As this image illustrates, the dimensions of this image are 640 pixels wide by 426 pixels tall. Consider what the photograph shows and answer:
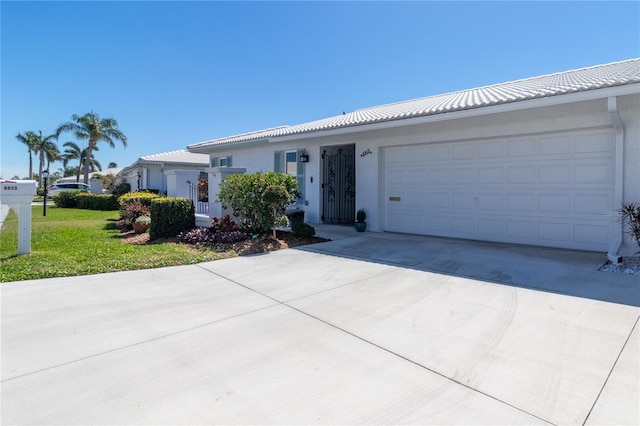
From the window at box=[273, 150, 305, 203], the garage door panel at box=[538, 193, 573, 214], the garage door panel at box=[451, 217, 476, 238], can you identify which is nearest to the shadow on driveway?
the garage door panel at box=[451, 217, 476, 238]

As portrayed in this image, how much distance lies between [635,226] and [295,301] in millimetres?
6342

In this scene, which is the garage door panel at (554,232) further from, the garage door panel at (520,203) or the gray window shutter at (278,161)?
the gray window shutter at (278,161)

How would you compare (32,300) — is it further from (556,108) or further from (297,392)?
(556,108)

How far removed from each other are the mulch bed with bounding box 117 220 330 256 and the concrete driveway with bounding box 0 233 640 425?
2210 mm

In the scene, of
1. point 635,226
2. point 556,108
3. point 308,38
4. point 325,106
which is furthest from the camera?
point 325,106

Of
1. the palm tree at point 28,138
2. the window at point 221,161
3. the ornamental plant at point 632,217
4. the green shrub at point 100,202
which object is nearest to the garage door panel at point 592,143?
the ornamental plant at point 632,217

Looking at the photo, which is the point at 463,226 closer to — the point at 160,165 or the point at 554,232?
the point at 554,232

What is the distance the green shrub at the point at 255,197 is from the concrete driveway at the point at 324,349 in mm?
3026

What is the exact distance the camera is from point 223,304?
164 inches

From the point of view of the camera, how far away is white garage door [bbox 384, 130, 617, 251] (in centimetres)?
703

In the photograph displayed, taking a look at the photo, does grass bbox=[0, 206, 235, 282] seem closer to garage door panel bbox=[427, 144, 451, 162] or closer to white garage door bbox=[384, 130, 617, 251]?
white garage door bbox=[384, 130, 617, 251]

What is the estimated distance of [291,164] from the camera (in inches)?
512

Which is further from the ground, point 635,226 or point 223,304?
point 635,226

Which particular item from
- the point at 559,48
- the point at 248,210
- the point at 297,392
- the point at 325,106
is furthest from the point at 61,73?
the point at 559,48
